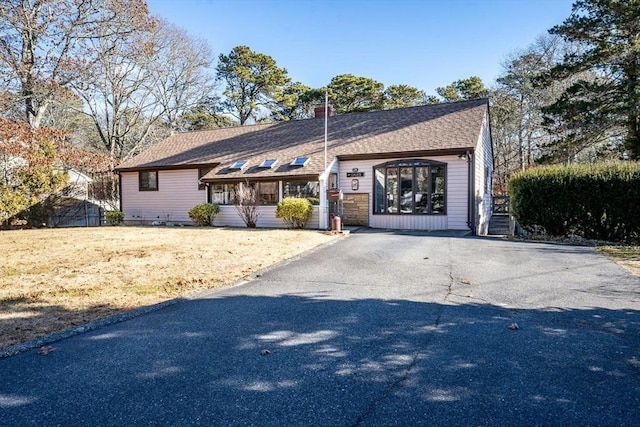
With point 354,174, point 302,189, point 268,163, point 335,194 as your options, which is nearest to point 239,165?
point 268,163

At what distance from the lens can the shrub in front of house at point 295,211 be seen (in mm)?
15164

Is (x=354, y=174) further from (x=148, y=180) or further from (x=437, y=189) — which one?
(x=148, y=180)

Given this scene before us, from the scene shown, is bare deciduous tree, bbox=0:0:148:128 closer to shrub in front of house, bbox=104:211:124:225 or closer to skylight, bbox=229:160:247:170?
shrub in front of house, bbox=104:211:124:225

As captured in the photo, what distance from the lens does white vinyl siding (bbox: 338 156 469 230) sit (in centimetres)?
1452

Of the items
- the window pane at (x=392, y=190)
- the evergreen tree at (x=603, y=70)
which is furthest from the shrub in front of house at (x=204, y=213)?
the evergreen tree at (x=603, y=70)

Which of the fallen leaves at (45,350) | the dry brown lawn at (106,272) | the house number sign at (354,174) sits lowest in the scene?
the fallen leaves at (45,350)

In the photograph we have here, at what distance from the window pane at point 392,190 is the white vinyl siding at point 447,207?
0.33 m

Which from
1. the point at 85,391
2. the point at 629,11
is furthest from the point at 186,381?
the point at 629,11

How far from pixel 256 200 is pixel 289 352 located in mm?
13644

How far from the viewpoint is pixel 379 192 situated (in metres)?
15.9

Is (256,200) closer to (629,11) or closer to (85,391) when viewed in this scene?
(85,391)

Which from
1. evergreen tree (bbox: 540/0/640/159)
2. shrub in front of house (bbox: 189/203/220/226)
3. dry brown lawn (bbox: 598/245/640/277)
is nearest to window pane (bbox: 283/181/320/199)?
shrub in front of house (bbox: 189/203/220/226)

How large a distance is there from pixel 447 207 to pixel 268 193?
735 centimetres

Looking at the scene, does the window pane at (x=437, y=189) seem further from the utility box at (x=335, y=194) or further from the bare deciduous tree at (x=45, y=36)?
the bare deciduous tree at (x=45, y=36)
